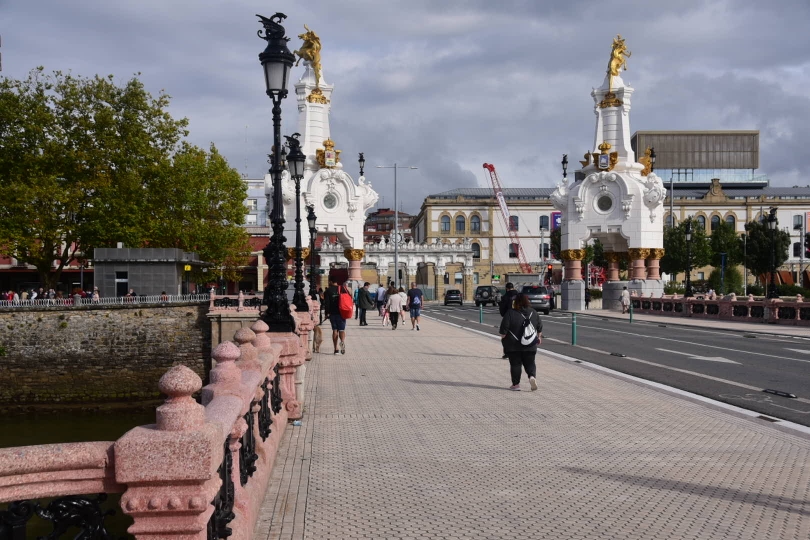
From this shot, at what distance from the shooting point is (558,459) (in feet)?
24.5

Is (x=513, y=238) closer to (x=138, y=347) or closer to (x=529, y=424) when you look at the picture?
(x=138, y=347)

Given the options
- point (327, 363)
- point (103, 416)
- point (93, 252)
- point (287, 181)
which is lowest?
point (103, 416)

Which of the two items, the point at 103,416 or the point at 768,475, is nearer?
the point at 768,475

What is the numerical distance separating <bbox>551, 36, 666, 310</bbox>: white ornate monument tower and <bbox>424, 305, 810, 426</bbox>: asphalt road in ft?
70.8

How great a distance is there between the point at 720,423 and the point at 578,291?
43.8 meters

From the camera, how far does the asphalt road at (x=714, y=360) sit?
1170 cm

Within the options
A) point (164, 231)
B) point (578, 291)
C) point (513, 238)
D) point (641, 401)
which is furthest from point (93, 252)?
point (513, 238)

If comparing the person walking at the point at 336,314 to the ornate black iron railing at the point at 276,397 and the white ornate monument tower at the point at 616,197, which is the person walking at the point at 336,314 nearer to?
the ornate black iron railing at the point at 276,397

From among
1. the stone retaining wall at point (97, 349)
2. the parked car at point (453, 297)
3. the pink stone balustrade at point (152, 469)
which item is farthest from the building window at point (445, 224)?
the pink stone balustrade at point (152, 469)

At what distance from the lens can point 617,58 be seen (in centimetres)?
4981

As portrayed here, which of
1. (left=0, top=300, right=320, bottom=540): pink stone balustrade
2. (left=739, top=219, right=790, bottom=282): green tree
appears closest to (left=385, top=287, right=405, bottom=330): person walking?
(left=0, top=300, right=320, bottom=540): pink stone balustrade

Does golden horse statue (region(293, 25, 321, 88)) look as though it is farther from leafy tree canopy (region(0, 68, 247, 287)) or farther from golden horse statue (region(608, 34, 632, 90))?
golden horse statue (region(608, 34, 632, 90))

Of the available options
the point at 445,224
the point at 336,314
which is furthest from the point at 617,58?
the point at 445,224

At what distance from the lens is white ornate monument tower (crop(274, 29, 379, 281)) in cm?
4934
